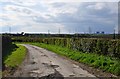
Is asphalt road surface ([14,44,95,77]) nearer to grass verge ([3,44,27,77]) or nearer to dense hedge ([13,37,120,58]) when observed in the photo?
grass verge ([3,44,27,77])

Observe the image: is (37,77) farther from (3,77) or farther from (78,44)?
(78,44)

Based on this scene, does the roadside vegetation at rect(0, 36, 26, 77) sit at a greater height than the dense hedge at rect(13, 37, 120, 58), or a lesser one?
lesser

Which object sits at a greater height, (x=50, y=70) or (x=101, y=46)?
(x=101, y=46)

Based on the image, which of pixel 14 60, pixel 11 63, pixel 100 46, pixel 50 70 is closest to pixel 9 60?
pixel 14 60

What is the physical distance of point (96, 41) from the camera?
26.1 m

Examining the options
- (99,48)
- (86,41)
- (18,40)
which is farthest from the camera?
(18,40)

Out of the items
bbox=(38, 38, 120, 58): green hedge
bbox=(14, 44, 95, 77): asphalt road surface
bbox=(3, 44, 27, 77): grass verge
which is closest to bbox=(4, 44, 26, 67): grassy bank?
bbox=(3, 44, 27, 77): grass verge

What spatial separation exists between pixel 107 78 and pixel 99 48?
1160cm

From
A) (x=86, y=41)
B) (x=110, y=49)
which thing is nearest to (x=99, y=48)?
(x=110, y=49)

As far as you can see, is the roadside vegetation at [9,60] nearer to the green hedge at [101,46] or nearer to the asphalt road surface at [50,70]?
the asphalt road surface at [50,70]

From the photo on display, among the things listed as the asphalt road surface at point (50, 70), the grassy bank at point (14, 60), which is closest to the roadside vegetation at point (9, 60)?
the grassy bank at point (14, 60)

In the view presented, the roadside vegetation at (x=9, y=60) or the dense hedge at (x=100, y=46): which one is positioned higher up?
the dense hedge at (x=100, y=46)

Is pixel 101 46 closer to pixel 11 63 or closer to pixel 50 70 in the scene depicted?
pixel 11 63

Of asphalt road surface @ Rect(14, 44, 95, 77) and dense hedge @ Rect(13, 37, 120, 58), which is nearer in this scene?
asphalt road surface @ Rect(14, 44, 95, 77)
